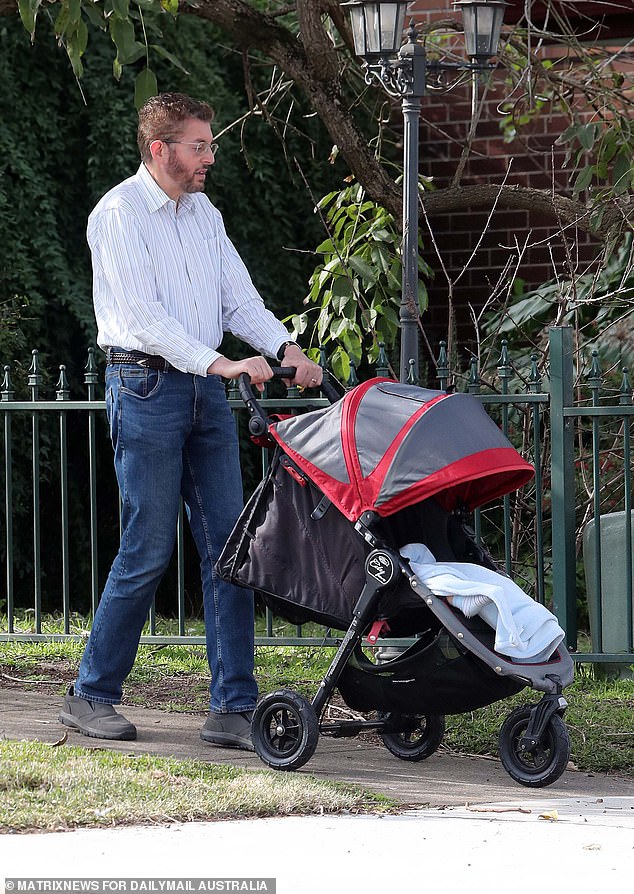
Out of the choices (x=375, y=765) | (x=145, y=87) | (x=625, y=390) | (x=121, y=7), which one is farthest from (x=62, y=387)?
(x=375, y=765)

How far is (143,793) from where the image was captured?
3855 millimetres

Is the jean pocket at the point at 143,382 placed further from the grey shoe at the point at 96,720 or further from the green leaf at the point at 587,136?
the green leaf at the point at 587,136

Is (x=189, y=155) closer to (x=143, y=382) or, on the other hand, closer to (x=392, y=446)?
(x=143, y=382)

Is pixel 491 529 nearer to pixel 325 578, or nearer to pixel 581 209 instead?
pixel 581 209

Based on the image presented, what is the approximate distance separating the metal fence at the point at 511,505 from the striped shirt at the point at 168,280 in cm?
106

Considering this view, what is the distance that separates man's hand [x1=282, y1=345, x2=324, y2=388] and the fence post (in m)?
1.45

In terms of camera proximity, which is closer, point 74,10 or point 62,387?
point 74,10

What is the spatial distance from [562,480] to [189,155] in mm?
2136

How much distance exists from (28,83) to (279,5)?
5.95 ft

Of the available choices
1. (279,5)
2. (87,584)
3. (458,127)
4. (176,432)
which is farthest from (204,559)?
(458,127)

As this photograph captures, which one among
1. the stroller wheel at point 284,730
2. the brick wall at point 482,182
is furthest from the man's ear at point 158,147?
the brick wall at point 482,182

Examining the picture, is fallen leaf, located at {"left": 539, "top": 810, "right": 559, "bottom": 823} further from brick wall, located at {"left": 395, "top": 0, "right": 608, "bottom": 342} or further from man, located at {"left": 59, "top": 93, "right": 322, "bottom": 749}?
brick wall, located at {"left": 395, "top": 0, "right": 608, "bottom": 342}

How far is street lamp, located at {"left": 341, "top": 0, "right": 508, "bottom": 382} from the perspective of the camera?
5957 mm

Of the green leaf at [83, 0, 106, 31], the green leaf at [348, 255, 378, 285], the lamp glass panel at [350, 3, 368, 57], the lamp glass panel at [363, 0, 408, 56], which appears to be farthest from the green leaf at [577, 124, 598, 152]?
the green leaf at [83, 0, 106, 31]
